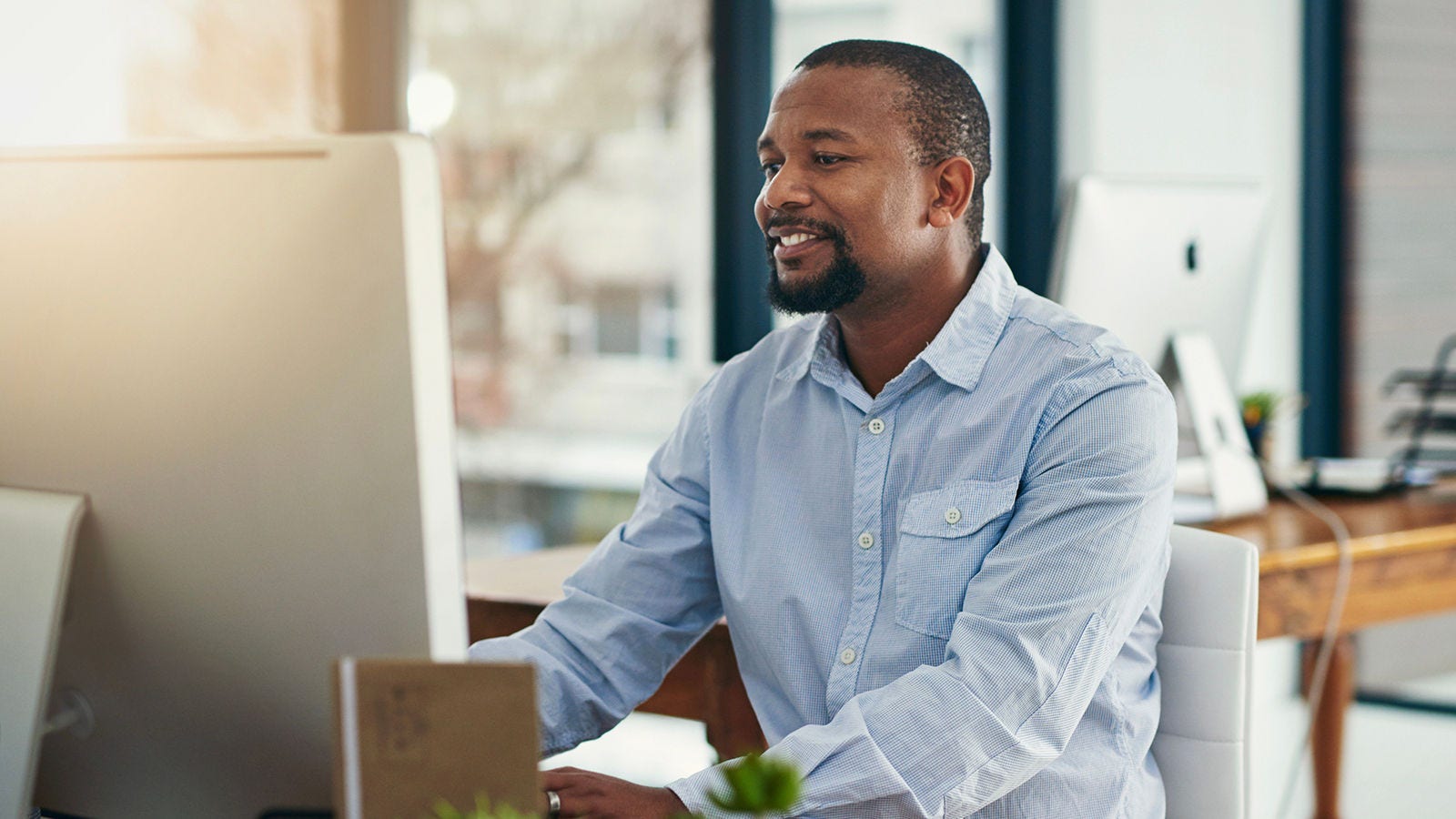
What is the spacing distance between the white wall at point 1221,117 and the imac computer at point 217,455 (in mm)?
3084

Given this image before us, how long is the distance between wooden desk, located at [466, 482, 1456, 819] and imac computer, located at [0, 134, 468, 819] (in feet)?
2.89

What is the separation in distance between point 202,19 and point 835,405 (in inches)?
47.3

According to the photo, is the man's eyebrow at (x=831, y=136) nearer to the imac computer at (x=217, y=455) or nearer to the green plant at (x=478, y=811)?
the imac computer at (x=217, y=455)

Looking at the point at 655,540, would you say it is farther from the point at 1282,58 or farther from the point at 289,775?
the point at 1282,58

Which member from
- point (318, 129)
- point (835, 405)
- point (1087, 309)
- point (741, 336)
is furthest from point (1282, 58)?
point (835, 405)

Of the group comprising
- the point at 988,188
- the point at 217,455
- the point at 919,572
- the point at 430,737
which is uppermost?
the point at 988,188

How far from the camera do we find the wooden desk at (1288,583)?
1690 millimetres

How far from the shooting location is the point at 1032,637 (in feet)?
3.88

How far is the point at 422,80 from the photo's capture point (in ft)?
9.45

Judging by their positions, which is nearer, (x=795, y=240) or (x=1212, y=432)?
(x=795, y=240)

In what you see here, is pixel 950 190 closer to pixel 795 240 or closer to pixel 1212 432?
pixel 795 240

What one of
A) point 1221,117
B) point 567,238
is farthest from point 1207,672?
point 1221,117

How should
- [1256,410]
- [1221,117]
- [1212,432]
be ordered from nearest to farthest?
[1212,432] → [1256,410] → [1221,117]

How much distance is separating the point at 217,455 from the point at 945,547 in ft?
2.34
